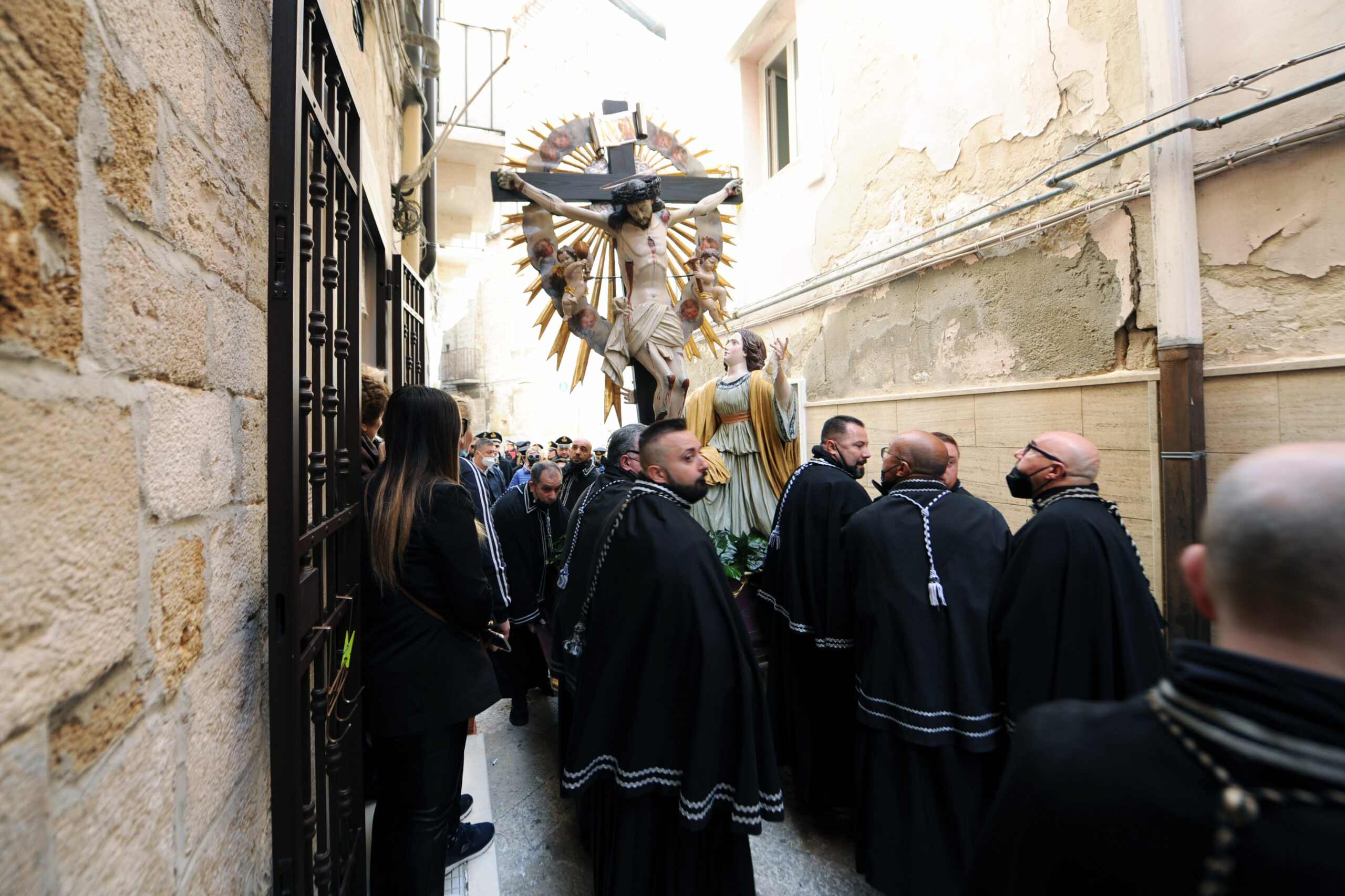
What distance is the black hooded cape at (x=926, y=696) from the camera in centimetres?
255

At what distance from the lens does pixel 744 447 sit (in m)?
4.41

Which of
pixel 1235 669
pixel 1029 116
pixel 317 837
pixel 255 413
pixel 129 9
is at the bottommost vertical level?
pixel 317 837

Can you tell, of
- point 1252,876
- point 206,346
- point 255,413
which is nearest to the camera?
point 1252,876

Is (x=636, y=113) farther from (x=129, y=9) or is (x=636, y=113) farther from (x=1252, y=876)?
(x=1252, y=876)

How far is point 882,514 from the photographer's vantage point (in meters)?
2.81

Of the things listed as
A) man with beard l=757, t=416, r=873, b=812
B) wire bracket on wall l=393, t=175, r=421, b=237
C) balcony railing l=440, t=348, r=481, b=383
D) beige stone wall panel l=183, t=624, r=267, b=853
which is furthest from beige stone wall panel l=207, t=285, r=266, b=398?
balcony railing l=440, t=348, r=481, b=383

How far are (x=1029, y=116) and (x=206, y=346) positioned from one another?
5566mm

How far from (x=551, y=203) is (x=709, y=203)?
3.67 ft

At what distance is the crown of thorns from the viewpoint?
4.19m

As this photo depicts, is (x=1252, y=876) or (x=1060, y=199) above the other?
(x=1060, y=199)

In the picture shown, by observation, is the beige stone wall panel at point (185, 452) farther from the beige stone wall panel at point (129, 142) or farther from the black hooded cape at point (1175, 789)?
the black hooded cape at point (1175, 789)

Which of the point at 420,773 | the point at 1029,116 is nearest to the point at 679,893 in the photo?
the point at 420,773

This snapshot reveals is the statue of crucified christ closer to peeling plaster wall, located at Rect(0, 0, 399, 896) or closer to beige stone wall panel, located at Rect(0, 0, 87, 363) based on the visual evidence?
peeling plaster wall, located at Rect(0, 0, 399, 896)

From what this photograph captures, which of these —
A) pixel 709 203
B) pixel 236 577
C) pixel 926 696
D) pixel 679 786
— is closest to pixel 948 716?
pixel 926 696
